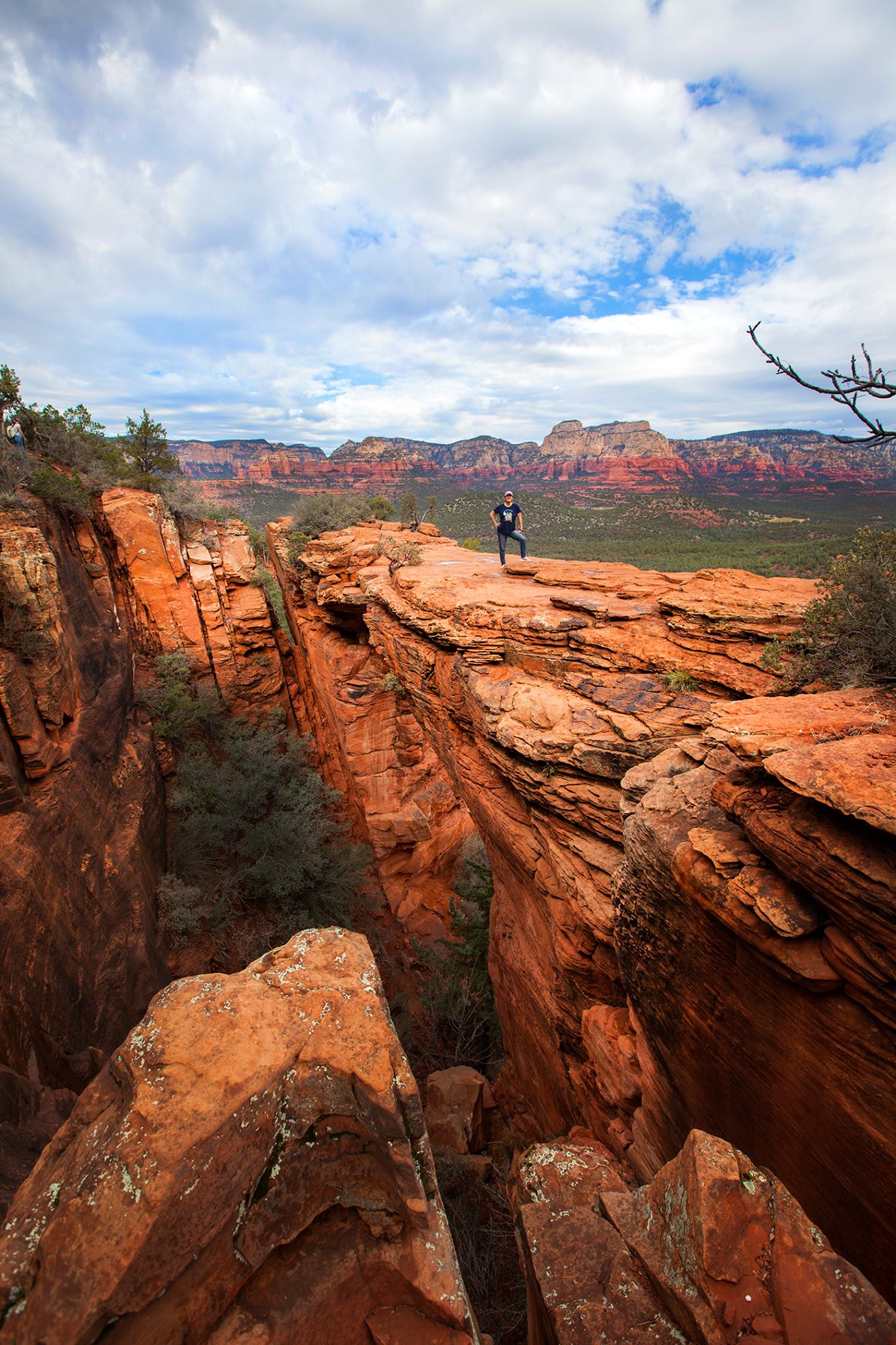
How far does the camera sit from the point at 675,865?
14.9 feet

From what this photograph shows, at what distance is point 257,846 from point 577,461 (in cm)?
16702

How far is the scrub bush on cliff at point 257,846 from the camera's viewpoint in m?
12.2

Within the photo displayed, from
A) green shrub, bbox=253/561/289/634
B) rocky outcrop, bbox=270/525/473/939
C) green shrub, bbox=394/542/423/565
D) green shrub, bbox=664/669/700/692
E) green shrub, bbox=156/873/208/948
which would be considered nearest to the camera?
green shrub, bbox=664/669/700/692

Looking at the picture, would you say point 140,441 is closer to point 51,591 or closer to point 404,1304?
point 51,591

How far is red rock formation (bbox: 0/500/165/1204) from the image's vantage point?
619 centimetres

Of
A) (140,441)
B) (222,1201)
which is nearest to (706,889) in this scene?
(222,1201)

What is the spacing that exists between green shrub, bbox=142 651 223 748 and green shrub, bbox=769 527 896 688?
46.5 feet

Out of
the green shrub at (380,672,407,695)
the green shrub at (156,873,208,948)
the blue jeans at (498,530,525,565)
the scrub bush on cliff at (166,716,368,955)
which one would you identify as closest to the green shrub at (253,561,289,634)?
the scrub bush on cliff at (166,716,368,955)

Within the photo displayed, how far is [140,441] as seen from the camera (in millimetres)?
17172

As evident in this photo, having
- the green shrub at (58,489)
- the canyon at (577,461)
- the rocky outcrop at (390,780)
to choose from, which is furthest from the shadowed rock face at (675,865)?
the canyon at (577,461)

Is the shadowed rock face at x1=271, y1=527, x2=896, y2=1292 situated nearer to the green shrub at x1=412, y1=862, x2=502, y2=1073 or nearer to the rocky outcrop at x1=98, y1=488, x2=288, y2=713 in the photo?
the green shrub at x1=412, y1=862, x2=502, y2=1073

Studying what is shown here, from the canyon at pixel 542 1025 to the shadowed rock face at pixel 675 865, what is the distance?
32 mm

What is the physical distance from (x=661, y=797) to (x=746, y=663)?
8.41ft

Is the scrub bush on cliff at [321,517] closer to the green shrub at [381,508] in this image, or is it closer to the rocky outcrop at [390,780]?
the green shrub at [381,508]
